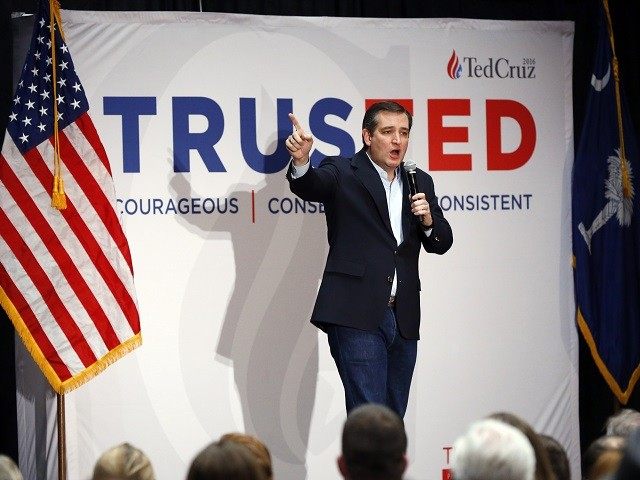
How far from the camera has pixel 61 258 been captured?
16.5ft

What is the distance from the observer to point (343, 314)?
4.56m

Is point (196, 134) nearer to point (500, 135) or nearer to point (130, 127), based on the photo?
point (130, 127)

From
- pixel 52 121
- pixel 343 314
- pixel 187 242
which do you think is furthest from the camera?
pixel 187 242

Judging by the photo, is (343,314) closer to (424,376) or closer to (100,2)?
(424,376)

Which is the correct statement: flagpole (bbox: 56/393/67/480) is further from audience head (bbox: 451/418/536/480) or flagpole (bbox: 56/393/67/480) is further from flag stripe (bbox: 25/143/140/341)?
audience head (bbox: 451/418/536/480)

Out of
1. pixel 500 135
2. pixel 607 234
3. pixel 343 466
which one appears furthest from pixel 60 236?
pixel 607 234

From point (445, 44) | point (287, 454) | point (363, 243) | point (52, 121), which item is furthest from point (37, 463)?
point (445, 44)

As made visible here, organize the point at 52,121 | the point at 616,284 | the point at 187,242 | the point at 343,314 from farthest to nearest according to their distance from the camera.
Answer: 1. the point at 616,284
2. the point at 187,242
3. the point at 52,121
4. the point at 343,314

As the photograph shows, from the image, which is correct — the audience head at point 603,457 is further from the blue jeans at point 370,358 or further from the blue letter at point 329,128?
the blue letter at point 329,128

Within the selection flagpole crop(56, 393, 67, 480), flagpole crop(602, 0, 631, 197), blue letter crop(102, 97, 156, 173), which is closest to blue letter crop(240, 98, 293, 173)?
blue letter crop(102, 97, 156, 173)

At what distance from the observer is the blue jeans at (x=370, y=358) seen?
452 cm

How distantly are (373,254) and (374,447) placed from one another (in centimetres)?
200

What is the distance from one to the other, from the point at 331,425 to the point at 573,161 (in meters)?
1.88

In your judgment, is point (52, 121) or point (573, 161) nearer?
point (52, 121)
